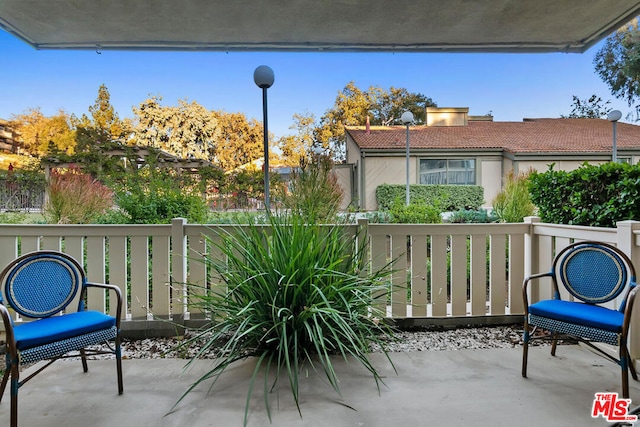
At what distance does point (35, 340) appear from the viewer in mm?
1543

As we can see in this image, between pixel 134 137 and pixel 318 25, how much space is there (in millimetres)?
16901

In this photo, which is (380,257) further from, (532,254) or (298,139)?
(298,139)

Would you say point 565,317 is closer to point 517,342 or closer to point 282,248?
point 517,342

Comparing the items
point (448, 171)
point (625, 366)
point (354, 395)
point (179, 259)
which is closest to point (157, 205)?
point (179, 259)

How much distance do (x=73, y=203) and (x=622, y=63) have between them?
8210 millimetres

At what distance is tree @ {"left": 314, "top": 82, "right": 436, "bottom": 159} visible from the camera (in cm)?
1895

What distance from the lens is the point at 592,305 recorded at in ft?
6.74

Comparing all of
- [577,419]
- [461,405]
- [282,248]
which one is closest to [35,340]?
[282,248]

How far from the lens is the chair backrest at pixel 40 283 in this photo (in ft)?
6.11

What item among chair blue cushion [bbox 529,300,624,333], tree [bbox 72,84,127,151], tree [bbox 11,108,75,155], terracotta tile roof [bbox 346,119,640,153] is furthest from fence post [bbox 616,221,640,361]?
tree [bbox 11,108,75,155]

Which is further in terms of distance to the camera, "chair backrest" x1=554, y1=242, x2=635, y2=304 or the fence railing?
the fence railing

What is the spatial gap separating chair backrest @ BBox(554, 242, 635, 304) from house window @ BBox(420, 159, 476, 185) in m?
10.5

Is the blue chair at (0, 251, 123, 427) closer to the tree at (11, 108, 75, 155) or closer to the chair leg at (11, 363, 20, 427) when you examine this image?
the chair leg at (11, 363, 20, 427)

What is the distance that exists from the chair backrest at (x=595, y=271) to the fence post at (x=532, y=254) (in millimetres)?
584
